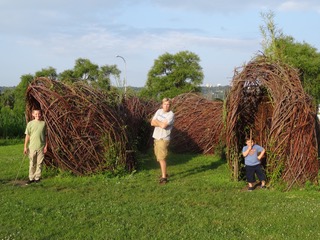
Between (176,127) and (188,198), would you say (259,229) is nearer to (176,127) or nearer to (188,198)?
(188,198)

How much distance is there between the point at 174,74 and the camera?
2856 cm

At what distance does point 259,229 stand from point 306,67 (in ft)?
68.6

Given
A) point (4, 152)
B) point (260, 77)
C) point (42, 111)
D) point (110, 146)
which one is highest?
point (260, 77)

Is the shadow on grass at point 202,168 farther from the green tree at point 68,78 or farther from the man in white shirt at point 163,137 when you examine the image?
the green tree at point 68,78

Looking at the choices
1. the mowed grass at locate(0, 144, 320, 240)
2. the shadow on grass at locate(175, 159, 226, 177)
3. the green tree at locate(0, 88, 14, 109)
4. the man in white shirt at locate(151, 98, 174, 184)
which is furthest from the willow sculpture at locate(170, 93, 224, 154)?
the green tree at locate(0, 88, 14, 109)

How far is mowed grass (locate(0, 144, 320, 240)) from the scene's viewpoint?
5773 millimetres

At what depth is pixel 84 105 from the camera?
10.1m

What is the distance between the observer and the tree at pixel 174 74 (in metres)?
28.5

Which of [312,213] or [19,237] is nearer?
[19,237]

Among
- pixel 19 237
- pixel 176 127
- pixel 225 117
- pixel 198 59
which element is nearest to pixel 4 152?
pixel 176 127

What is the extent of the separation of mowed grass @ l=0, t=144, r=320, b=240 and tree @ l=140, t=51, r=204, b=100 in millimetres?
Result: 18153

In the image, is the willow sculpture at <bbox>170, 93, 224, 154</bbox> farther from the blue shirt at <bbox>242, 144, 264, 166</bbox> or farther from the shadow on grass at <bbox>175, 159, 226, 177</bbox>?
the blue shirt at <bbox>242, 144, 264, 166</bbox>

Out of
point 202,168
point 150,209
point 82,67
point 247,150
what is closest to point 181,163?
point 202,168

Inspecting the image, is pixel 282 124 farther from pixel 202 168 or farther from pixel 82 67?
pixel 82 67
